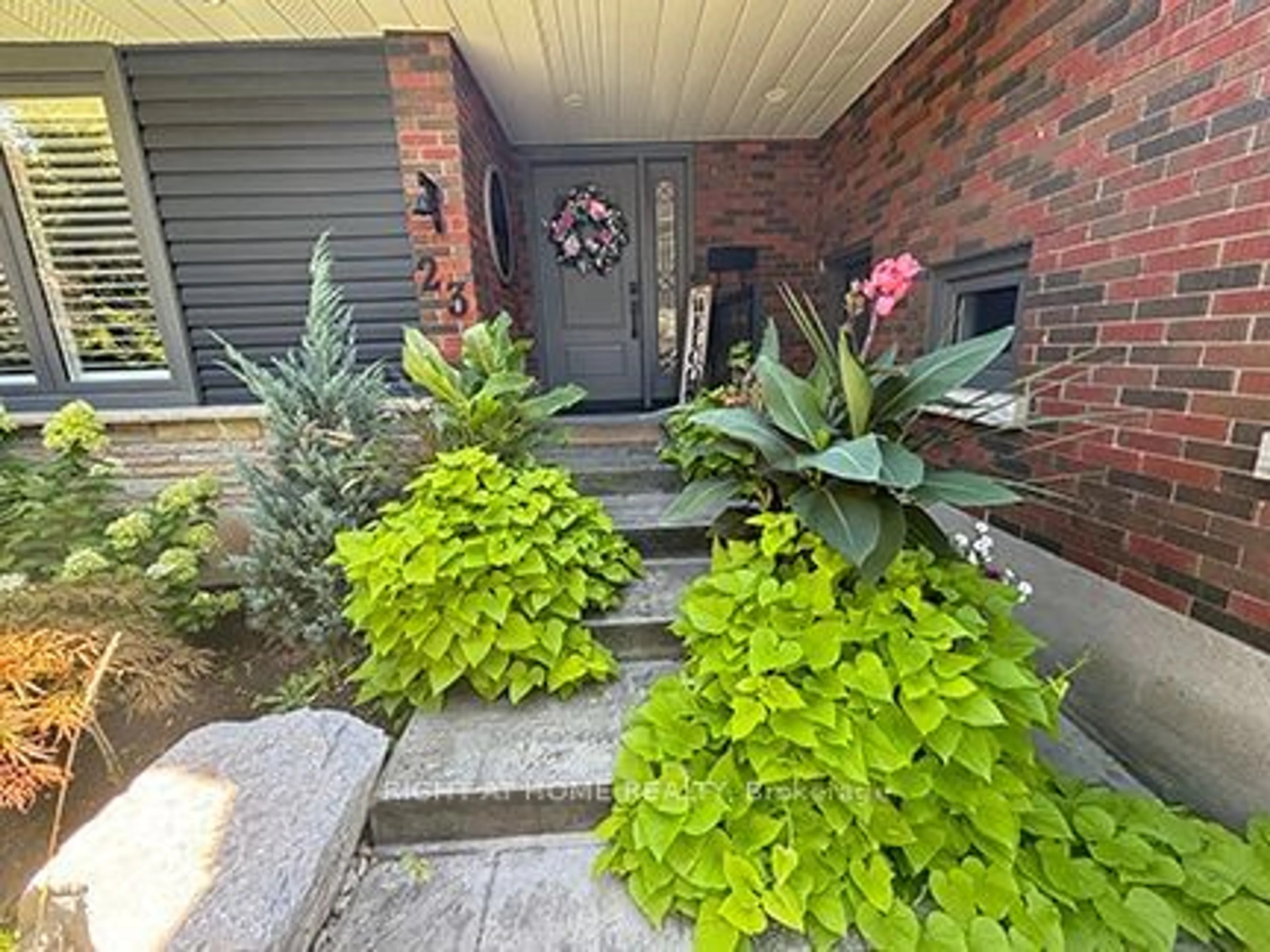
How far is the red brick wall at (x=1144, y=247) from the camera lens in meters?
1.56

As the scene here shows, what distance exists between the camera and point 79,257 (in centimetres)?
312

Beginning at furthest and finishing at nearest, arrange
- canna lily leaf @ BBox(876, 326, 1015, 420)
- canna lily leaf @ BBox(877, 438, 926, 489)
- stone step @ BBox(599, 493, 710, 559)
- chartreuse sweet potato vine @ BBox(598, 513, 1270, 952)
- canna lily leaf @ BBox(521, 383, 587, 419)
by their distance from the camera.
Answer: stone step @ BBox(599, 493, 710, 559), canna lily leaf @ BBox(521, 383, 587, 419), canna lily leaf @ BBox(876, 326, 1015, 420), canna lily leaf @ BBox(877, 438, 926, 489), chartreuse sweet potato vine @ BBox(598, 513, 1270, 952)

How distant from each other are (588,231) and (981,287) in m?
3.15

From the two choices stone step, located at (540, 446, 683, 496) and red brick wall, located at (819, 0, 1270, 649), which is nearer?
red brick wall, located at (819, 0, 1270, 649)

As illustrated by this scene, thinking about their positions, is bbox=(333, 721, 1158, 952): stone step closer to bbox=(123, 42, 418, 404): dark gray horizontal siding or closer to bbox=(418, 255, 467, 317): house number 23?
bbox=(418, 255, 467, 317): house number 23

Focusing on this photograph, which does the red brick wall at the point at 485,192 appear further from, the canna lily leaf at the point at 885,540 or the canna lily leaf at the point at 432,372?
the canna lily leaf at the point at 885,540

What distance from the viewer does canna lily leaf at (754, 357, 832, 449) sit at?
1575 mm

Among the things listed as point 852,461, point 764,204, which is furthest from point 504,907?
point 764,204

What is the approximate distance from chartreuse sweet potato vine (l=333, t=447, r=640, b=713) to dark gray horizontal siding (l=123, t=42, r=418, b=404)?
1.78m

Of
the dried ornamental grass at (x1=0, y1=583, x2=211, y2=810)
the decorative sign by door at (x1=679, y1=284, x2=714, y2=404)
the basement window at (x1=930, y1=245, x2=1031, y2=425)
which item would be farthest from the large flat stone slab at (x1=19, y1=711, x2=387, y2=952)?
the decorative sign by door at (x1=679, y1=284, x2=714, y2=404)

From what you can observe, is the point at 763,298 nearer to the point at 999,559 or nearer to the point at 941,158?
the point at 941,158

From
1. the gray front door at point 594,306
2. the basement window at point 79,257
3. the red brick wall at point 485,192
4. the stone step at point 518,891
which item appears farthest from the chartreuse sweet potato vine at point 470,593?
the gray front door at point 594,306

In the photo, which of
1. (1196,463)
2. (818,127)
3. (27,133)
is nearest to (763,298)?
(818,127)

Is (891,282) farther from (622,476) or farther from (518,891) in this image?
(518,891)
